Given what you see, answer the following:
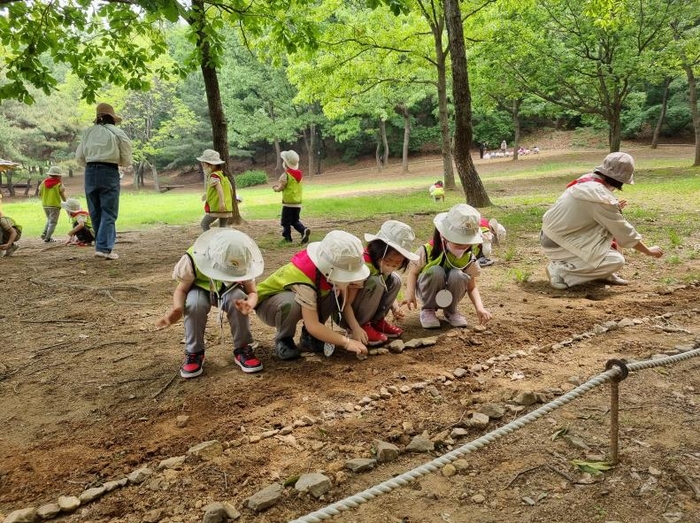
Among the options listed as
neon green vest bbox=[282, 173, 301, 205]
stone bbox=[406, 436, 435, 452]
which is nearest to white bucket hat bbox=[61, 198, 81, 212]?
neon green vest bbox=[282, 173, 301, 205]

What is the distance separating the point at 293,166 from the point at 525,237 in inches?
156

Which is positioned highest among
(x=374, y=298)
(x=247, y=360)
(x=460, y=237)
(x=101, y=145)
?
(x=101, y=145)

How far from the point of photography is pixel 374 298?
364 centimetres

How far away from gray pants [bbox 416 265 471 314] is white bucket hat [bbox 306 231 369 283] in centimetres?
87

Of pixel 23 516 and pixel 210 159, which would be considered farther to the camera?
pixel 210 159

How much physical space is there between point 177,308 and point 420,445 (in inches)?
→ 68.2

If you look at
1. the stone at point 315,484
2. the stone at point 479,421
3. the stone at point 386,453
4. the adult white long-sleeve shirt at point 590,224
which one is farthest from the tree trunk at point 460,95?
the stone at point 315,484

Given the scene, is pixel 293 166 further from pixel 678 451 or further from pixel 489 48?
pixel 489 48

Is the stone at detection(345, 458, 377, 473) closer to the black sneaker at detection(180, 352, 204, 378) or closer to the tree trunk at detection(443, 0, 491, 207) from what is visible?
the black sneaker at detection(180, 352, 204, 378)

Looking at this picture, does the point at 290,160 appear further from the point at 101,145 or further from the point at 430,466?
the point at 430,466

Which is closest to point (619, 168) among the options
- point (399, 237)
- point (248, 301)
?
point (399, 237)

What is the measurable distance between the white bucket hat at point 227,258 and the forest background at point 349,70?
2169mm

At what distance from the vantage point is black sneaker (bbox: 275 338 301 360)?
3.58 metres

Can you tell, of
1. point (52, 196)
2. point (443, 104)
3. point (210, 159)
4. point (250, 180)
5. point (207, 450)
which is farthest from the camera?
point (250, 180)
